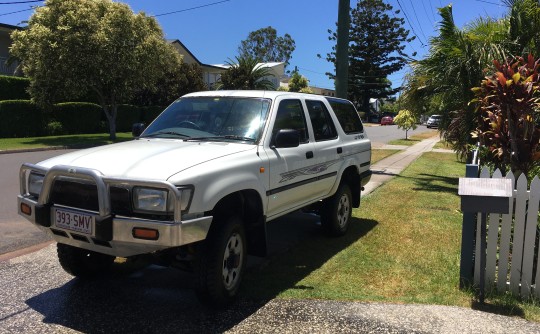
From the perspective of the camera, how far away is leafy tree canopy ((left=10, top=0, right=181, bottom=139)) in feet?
70.5

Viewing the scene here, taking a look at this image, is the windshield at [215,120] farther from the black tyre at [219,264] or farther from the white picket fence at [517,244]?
the white picket fence at [517,244]

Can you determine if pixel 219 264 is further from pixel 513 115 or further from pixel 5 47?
pixel 5 47

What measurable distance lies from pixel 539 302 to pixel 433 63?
23.9 ft

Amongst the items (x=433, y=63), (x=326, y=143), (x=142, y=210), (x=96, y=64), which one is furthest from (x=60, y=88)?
(x=142, y=210)

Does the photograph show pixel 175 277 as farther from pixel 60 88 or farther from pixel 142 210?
pixel 60 88

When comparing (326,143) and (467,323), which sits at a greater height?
(326,143)

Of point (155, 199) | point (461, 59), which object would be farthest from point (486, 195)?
point (461, 59)

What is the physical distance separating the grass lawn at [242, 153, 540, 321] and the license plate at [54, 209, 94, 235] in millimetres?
1657

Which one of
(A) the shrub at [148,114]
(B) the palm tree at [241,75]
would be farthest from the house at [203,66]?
(A) the shrub at [148,114]

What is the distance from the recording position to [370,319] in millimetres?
3902

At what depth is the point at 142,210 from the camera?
3490mm

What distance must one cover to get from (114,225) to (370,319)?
220 centimetres

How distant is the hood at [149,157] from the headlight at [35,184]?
0.12 metres

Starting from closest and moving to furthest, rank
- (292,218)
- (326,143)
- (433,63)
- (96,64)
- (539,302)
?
(539,302)
(326,143)
(292,218)
(433,63)
(96,64)
